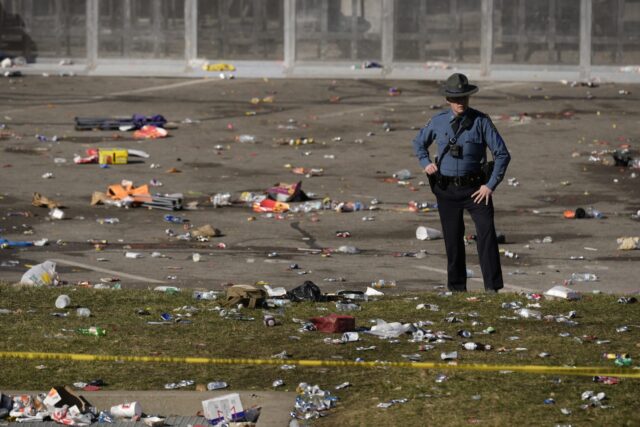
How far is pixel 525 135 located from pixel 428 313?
41.3 feet

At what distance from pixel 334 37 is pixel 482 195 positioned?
19502mm

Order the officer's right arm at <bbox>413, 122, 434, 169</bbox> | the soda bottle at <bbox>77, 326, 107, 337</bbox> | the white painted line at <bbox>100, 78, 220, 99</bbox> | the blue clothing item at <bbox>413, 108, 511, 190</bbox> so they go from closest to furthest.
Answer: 1. the soda bottle at <bbox>77, 326, 107, 337</bbox>
2. the blue clothing item at <bbox>413, 108, 511, 190</bbox>
3. the officer's right arm at <bbox>413, 122, 434, 169</bbox>
4. the white painted line at <bbox>100, 78, 220, 99</bbox>

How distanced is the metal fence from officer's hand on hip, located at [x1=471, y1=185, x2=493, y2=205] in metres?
18.0

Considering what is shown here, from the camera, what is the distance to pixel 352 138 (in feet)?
74.1

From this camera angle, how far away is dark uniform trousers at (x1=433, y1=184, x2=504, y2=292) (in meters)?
11.5

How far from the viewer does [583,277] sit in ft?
42.1

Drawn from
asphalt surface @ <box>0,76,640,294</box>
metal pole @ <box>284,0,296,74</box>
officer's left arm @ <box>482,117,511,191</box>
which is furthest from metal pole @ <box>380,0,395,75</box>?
officer's left arm @ <box>482,117,511,191</box>

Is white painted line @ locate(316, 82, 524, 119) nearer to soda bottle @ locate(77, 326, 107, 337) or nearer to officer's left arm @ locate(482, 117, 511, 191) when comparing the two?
officer's left arm @ locate(482, 117, 511, 191)

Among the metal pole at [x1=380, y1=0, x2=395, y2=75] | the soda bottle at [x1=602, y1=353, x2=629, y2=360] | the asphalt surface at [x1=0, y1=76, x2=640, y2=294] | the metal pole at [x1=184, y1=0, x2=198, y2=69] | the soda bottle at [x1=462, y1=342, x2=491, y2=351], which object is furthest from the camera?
the metal pole at [x1=184, y1=0, x2=198, y2=69]

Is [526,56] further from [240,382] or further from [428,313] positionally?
[240,382]

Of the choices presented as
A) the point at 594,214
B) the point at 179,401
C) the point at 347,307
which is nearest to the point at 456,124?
the point at 347,307

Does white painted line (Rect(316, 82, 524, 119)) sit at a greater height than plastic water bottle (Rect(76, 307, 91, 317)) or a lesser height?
greater

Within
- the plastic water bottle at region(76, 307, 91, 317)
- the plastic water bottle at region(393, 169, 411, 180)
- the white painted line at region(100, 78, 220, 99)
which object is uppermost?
the white painted line at region(100, 78, 220, 99)

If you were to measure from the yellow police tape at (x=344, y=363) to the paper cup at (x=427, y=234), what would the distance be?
6206 mm
